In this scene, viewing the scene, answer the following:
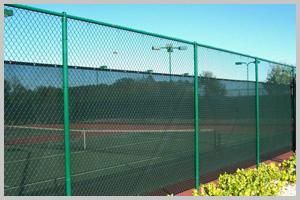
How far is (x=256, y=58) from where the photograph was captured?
9789mm

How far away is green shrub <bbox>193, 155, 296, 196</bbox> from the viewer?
608 cm

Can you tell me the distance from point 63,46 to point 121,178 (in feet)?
7.01

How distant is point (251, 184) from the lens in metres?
6.47

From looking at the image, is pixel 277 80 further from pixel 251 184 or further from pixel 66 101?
pixel 66 101

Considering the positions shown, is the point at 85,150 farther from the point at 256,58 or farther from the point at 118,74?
the point at 256,58

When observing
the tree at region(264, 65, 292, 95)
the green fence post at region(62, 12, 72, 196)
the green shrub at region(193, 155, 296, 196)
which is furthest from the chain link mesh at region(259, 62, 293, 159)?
the green fence post at region(62, 12, 72, 196)

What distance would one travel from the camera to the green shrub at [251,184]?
19.9 feet

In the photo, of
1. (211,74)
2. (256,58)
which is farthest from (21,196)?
(256,58)

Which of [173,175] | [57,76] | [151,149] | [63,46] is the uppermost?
[63,46]

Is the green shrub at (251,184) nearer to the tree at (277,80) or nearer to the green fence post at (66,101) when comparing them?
the green fence post at (66,101)

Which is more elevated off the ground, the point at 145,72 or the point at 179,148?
the point at 145,72

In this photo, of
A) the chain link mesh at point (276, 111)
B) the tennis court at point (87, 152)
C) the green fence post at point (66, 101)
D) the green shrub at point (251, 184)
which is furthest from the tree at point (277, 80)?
the green fence post at point (66, 101)

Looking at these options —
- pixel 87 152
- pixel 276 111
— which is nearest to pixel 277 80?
pixel 276 111

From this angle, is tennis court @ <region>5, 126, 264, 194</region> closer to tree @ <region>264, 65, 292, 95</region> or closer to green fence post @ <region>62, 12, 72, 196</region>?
green fence post @ <region>62, 12, 72, 196</region>
